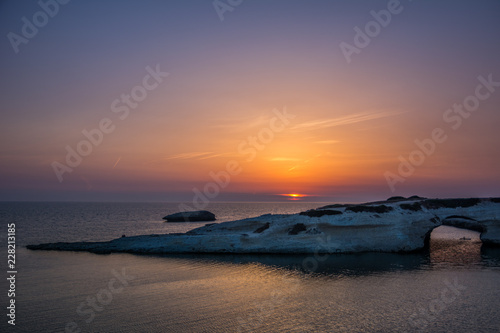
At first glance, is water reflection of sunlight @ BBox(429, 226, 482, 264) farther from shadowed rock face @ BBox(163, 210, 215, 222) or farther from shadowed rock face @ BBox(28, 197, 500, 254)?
shadowed rock face @ BBox(163, 210, 215, 222)

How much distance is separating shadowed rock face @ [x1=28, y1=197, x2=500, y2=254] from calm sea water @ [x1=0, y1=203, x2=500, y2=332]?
4.37m

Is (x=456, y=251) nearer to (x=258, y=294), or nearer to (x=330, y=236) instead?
(x=330, y=236)

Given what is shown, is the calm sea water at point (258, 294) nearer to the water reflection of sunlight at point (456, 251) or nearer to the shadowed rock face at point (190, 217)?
the water reflection of sunlight at point (456, 251)

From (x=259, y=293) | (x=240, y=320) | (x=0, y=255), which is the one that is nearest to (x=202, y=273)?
(x=259, y=293)

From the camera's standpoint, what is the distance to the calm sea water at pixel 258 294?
62.0 feet

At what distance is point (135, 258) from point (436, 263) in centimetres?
3375

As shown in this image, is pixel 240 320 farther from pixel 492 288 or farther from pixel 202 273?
pixel 492 288

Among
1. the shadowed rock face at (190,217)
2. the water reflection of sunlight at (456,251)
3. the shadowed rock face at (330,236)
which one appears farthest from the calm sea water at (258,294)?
the shadowed rock face at (190,217)

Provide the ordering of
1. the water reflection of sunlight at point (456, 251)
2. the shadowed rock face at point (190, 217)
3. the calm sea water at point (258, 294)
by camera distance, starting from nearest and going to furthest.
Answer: the calm sea water at point (258, 294) < the water reflection of sunlight at point (456, 251) < the shadowed rock face at point (190, 217)

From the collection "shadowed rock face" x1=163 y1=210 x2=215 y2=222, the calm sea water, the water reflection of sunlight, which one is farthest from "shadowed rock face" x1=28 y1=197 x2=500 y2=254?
"shadowed rock face" x1=163 y1=210 x2=215 y2=222

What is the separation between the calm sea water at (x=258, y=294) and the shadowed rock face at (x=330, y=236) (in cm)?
437

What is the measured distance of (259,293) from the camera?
2519cm

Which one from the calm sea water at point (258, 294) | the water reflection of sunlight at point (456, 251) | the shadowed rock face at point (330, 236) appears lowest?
the water reflection of sunlight at point (456, 251)

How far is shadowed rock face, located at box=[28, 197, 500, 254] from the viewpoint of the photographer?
44.8 m
